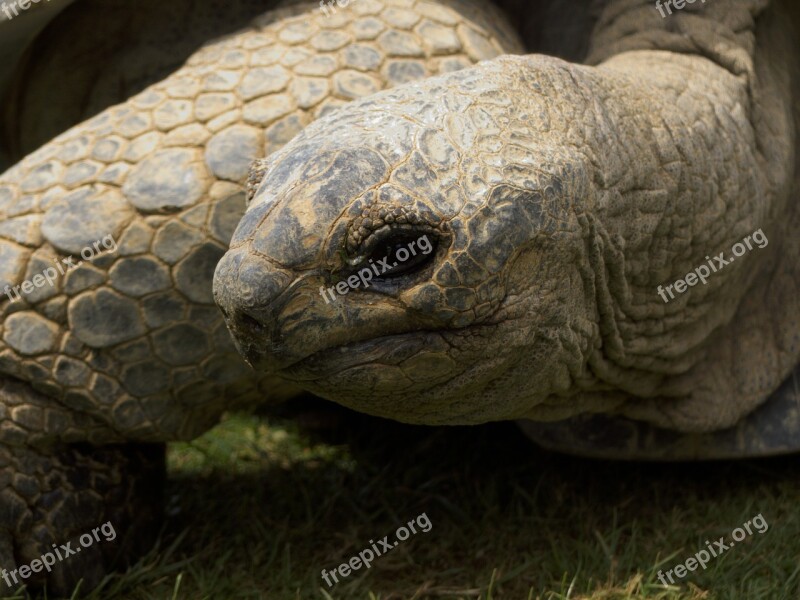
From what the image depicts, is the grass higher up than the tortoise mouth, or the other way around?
the tortoise mouth

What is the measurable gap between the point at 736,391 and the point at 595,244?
3.25 ft

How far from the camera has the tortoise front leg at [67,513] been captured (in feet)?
8.41

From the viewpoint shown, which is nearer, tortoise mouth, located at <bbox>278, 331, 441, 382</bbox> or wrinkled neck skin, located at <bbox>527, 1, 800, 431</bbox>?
tortoise mouth, located at <bbox>278, 331, 441, 382</bbox>

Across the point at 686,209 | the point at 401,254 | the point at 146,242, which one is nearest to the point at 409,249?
the point at 401,254

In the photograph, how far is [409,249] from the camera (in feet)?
5.68

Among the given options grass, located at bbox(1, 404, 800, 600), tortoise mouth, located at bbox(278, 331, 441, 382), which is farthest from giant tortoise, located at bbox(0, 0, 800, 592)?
grass, located at bbox(1, 404, 800, 600)

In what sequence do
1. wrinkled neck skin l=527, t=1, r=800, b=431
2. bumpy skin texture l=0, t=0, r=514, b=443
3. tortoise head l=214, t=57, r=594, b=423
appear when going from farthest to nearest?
bumpy skin texture l=0, t=0, r=514, b=443 → wrinkled neck skin l=527, t=1, r=800, b=431 → tortoise head l=214, t=57, r=594, b=423

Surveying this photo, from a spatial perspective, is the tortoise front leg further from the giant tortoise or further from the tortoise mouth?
the tortoise mouth

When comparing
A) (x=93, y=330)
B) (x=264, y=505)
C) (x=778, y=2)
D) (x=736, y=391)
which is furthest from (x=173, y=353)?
(x=778, y=2)

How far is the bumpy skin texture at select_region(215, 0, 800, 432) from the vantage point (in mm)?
1722

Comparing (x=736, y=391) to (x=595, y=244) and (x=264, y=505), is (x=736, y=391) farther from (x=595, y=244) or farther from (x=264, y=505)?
(x=264, y=505)

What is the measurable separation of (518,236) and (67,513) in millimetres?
1433

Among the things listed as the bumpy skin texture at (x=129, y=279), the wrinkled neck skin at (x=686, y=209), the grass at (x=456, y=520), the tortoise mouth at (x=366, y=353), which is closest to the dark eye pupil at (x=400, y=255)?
the tortoise mouth at (x=366, y=353)

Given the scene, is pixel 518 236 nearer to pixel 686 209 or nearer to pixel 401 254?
pixel 401 254
